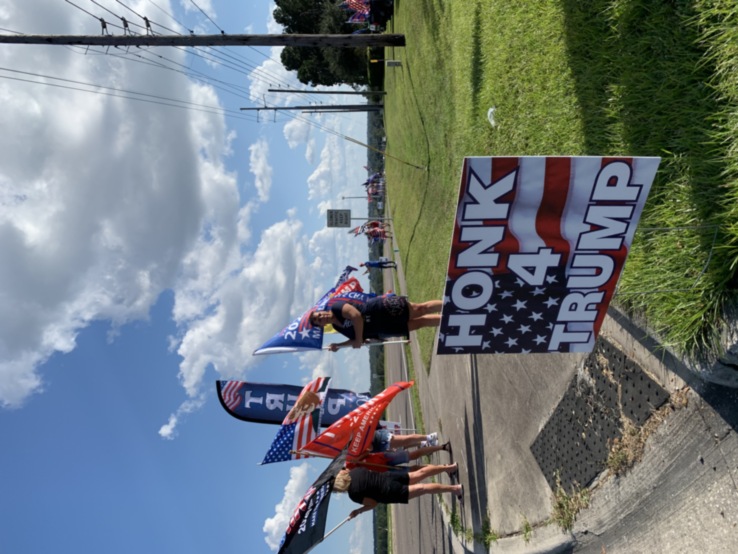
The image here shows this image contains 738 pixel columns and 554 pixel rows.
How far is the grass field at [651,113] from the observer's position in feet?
9.23

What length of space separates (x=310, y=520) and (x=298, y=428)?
2033mm

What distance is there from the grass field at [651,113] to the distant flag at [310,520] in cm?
427

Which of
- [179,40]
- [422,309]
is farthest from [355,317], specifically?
[179,40]

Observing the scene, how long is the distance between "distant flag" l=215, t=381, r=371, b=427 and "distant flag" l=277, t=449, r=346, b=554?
2.04 metres

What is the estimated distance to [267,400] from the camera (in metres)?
8.79

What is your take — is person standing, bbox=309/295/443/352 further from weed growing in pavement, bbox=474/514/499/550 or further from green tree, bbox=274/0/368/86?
green tree, bbox=274/0/368/86

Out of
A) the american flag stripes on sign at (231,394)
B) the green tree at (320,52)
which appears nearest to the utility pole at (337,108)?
the green tree at (320,52)

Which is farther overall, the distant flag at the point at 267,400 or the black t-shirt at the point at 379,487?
the distant flag at the point at 267,400

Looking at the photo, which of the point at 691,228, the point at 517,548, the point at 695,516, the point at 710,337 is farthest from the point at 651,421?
the point at 517,548

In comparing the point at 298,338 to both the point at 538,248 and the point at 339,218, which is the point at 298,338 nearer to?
the point at 538,248

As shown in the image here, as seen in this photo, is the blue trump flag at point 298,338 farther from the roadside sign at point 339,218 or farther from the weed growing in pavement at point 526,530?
the roadside sign at point 339,218

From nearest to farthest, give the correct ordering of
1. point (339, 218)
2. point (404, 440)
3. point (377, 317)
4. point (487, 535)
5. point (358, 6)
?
point (487, 535) < point (377, 317) < point (404, 440) < point (358, 6) < point (339, 218)

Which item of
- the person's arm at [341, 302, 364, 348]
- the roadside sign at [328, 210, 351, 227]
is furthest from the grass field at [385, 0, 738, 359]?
the roadside sign at [328, 210, 351, 227]

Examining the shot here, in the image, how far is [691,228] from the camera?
9.61ft
